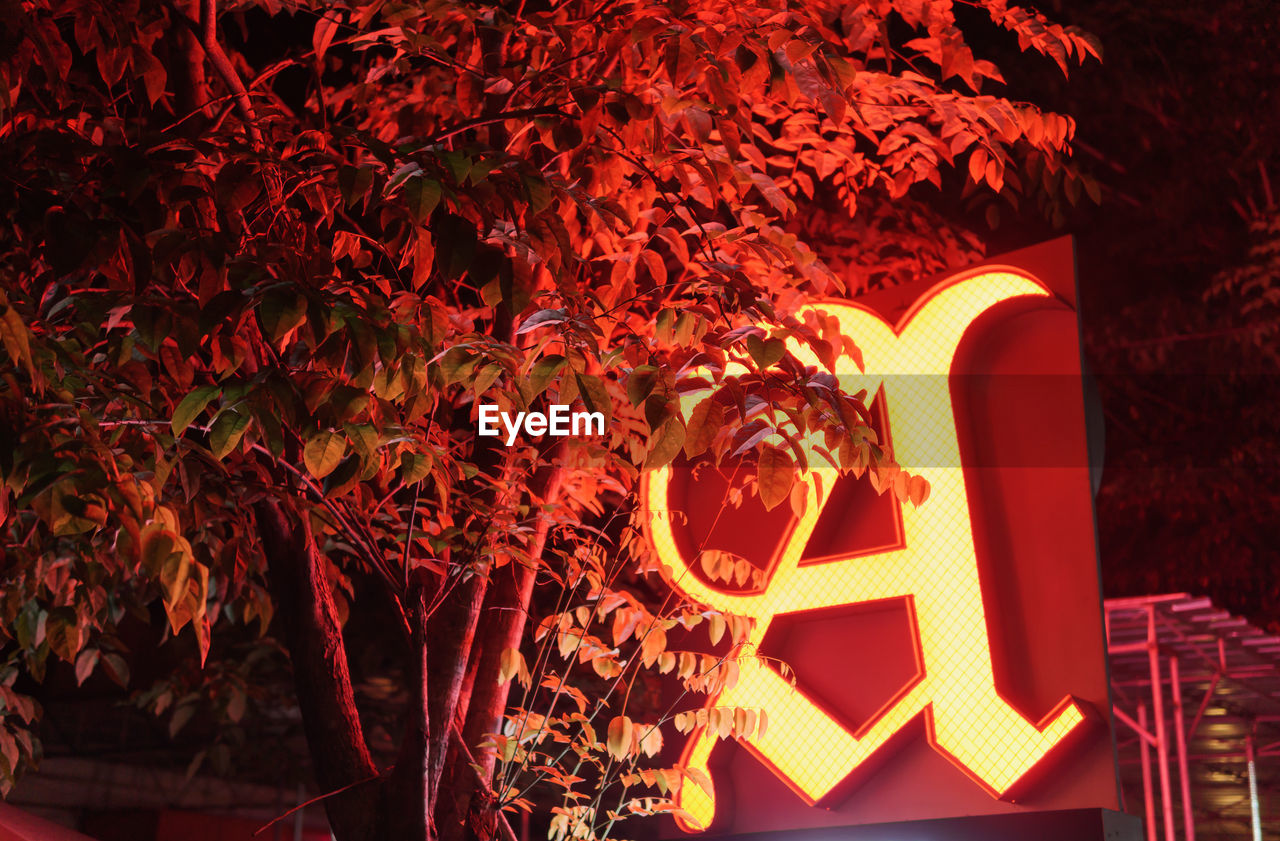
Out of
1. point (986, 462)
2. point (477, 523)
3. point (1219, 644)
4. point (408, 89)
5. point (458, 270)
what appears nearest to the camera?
point (458, 270)

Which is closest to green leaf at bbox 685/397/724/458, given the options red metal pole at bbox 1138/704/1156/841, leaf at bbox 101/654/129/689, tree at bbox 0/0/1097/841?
tree at bbox 0/0/1097/841

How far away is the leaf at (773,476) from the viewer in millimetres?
2607

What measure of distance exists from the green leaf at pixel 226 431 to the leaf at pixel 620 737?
60.7 inches

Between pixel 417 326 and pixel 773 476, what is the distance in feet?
3.46

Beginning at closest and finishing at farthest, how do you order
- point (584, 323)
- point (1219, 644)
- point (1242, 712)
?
point (584, 323), point (1219, 644), point (1242, 712)

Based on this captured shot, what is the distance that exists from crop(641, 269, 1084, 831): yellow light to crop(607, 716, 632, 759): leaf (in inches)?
17.3

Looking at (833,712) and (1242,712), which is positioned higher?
(833,712)

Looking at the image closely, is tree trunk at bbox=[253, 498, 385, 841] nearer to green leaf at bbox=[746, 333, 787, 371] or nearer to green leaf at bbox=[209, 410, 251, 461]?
green leaf at bbox=[209, 410, 251, 461]

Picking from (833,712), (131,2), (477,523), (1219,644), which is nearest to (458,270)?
(131,2)

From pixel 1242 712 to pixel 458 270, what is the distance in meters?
10.8

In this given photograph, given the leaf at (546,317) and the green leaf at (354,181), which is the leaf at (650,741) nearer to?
the leaf at (546,317)

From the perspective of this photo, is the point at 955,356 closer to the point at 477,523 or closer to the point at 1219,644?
the point at 477,523

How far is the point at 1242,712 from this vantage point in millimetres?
11000

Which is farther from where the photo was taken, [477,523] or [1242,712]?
[1242,712]
